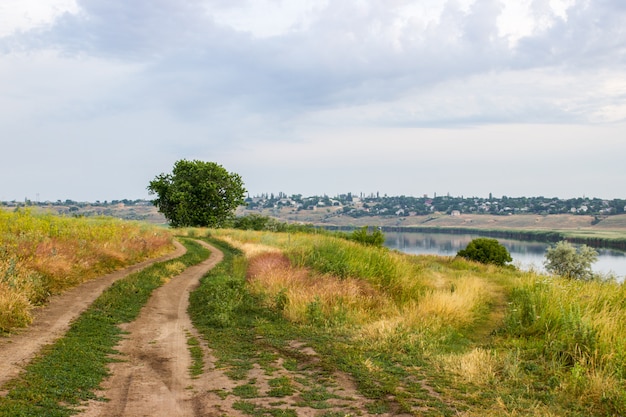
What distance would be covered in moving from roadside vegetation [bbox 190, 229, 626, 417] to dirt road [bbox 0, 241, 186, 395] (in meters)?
3.11

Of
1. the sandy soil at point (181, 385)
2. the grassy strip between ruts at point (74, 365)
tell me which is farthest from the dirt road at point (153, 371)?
the grassy strip between ruts at point (74, 365)

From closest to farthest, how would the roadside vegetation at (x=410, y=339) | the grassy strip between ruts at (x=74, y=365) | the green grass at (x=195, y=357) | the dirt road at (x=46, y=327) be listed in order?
the grassy strip between ruts at (x=74, y=365)
the roadside vegetation at (x=410, y=339)
the dirt road at (x=46, y=327)
the green grass at (x=195, y=357)

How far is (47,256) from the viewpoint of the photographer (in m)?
15.9

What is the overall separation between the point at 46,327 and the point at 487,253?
49.3m

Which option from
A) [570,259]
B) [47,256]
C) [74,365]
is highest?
[47,256]

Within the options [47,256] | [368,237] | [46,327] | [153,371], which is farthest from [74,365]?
[368,237]

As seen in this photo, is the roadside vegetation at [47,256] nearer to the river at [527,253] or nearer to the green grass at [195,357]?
the green grass at [195,357]

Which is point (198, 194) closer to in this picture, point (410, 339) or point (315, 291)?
point (315, 291)

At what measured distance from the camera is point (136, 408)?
6.82 metres

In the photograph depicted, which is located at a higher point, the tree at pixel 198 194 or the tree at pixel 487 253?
the tree at pixel 198 194

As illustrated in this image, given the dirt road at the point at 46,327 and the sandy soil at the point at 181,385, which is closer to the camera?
the sandy soil at the point at 181,385

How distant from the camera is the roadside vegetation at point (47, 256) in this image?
37.4 ft

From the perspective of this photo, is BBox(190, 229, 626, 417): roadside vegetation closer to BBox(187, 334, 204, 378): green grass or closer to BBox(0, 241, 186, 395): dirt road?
BBox(187, 334, 204, 378): green grass

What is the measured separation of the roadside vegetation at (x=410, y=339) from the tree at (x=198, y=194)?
47.6 metres
